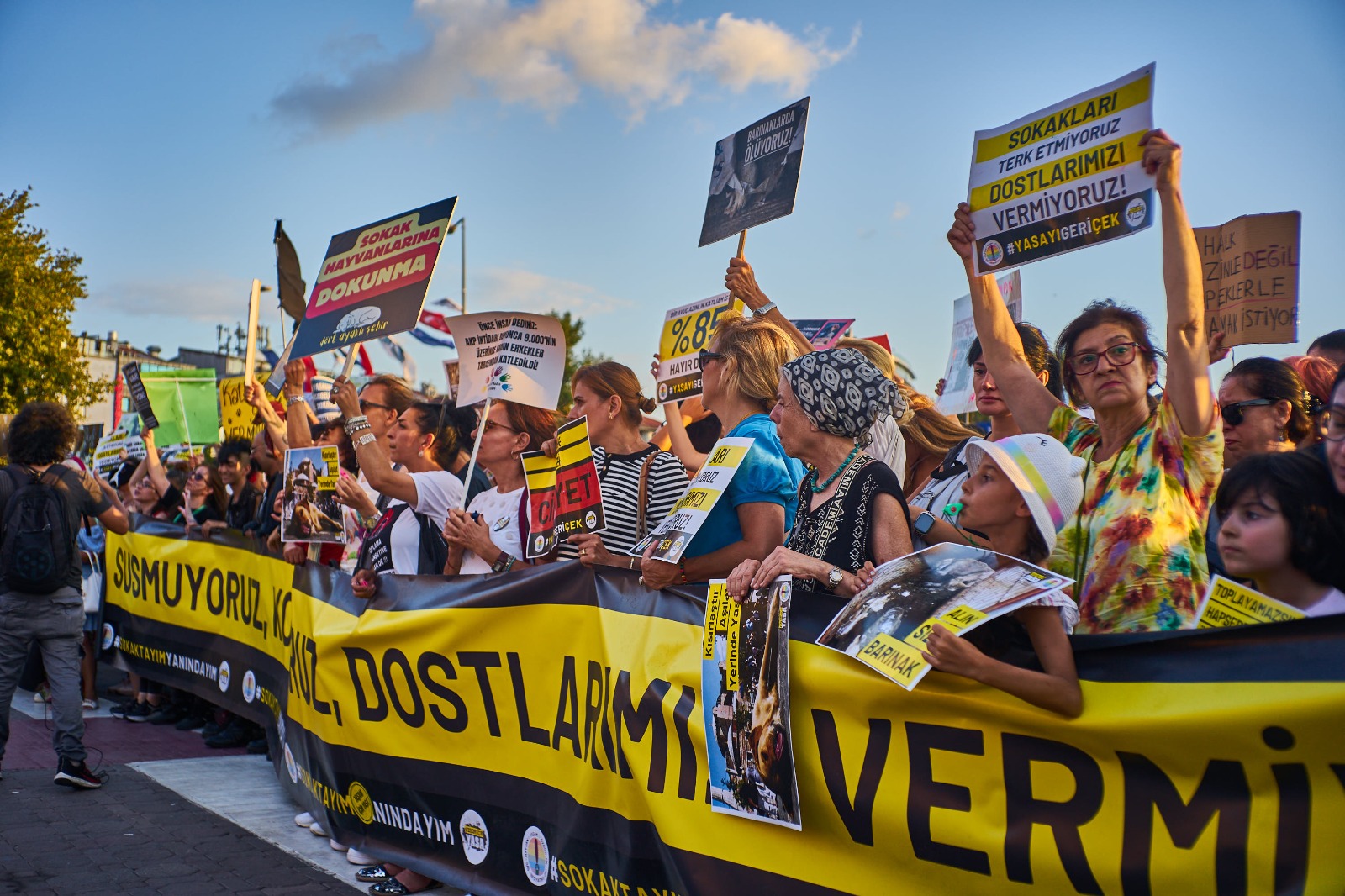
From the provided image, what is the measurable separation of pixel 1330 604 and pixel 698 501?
1.74m

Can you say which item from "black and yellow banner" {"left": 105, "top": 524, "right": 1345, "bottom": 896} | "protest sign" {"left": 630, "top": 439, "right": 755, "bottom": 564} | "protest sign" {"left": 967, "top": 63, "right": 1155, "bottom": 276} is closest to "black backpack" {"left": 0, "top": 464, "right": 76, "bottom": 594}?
"black and yellow banner" {"left": 105, "top": 524, "right": 1345, "bottom": 896}

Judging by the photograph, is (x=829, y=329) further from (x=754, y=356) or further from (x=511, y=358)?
(x=754, y=356)

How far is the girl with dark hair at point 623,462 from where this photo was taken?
4570 millimetres

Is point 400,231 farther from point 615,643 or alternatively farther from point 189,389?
point 189,389

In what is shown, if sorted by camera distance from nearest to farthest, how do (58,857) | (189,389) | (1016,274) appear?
(58,857), (1016,274), (189,389)

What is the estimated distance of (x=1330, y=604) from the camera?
2.57 meters

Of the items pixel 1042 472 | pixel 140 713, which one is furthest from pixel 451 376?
pixel 1042 472

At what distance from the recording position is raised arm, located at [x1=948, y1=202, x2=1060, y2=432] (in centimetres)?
390

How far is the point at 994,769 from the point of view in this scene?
8.66ft

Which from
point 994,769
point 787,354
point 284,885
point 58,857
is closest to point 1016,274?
point 787,354

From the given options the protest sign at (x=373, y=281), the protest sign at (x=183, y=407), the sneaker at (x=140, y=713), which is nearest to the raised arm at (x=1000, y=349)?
the protest sign at (x=373, y=281)

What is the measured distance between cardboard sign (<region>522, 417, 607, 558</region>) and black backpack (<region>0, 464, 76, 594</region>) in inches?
144

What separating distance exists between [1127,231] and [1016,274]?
3.47 m

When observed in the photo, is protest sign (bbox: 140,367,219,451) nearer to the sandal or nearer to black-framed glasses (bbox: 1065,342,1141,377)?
the sandal
